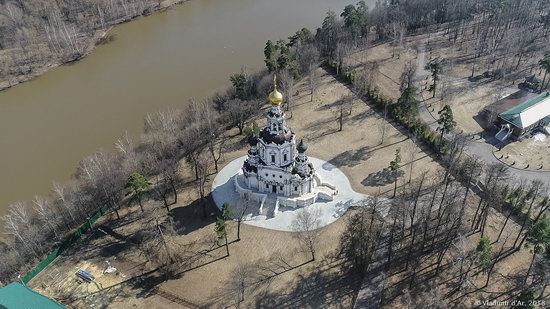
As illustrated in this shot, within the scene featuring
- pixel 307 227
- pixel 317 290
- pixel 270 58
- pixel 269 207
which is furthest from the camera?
pixel 270 58

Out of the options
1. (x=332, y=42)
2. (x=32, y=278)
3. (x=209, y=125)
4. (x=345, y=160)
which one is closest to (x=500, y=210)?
(x=345, y=160)

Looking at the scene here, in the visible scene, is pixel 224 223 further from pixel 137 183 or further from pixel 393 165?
pixel 393 165

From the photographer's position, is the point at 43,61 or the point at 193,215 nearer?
the point at 193,215

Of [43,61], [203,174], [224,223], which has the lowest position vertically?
[203,174]

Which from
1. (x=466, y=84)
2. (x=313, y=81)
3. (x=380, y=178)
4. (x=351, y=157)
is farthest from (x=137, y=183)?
(x=466, y=84)

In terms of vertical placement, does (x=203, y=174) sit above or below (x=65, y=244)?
above

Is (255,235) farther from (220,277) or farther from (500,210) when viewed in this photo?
(500,210)
